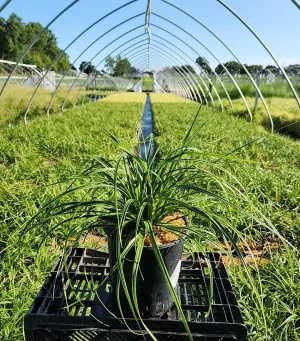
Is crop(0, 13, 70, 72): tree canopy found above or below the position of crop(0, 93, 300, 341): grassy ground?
above

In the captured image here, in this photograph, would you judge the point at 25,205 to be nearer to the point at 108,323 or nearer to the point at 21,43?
the point at 108,323

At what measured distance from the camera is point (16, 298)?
1745mm

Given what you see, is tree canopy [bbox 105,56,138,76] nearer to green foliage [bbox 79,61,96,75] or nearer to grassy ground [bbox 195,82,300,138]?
green foliage [bbox 79,61,96,75]

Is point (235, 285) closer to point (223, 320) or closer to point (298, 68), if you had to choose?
point (223, 320)

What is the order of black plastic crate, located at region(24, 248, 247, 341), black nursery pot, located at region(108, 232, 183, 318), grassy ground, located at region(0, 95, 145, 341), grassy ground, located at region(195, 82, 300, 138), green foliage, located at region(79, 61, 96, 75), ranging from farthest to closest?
green foliage, located at region(79, 61, 96, 75)
grassy ground, located at region(195, 82, 300, 138)
grassy ground, located at region(0, 95, 145, 341)
black nursery pot, located at region(108, 232, 183, 318)
black plastic crate, located at region(24, 248, 247, 341)

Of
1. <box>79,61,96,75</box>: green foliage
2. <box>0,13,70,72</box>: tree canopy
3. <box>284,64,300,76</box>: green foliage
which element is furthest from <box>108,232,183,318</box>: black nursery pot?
<box>0,13,70,72</box>: tree canopy

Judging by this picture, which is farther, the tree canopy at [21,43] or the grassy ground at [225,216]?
the tree canopy at [21,43]

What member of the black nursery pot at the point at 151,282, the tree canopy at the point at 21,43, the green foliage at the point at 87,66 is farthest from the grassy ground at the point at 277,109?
the tree canopy at the point at 21,43

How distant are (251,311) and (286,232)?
3.73ft

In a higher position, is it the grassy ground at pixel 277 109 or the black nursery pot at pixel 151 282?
the grassy ground at pixel 277 109

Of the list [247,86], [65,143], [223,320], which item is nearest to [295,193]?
[223,320]

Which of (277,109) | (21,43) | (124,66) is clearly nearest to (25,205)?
(277,109)

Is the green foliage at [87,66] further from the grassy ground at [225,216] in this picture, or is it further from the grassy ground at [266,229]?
the grassy ground at [266,229]

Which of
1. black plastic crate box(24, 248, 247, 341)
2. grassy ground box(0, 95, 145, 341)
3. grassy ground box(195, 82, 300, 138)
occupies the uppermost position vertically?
grassy ground box(195, 82, 300, 138)
